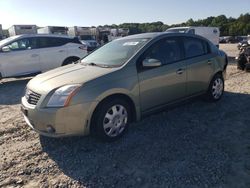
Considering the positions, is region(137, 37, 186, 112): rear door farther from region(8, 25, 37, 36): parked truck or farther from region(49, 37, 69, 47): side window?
region(8, 25, 37, 36): parked truck

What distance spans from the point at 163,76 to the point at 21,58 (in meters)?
6.76

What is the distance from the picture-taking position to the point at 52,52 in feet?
34.5

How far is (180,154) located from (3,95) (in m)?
6.14

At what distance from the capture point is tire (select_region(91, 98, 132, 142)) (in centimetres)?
404

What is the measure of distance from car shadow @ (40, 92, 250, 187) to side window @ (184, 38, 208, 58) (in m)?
1.22

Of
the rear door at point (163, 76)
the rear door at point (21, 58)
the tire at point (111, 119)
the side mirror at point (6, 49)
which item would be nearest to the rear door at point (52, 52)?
the rear door at point (21, 58)

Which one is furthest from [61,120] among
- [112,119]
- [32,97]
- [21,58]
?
[21,58]

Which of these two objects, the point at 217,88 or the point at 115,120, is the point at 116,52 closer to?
the point at 115,120

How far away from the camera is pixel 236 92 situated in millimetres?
7062

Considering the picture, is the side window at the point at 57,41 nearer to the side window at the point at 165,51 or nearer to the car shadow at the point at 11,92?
the car shadow at the point at 11,92

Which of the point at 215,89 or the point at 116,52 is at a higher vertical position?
the point at 116,52

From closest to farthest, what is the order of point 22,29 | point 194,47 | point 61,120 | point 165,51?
point 61,120 < point 165,51 < point 194,47 < point 22,29

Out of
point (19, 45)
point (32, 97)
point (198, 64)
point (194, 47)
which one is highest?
point (19, 45)

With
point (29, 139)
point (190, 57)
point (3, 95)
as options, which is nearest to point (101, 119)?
point (29, 139)
